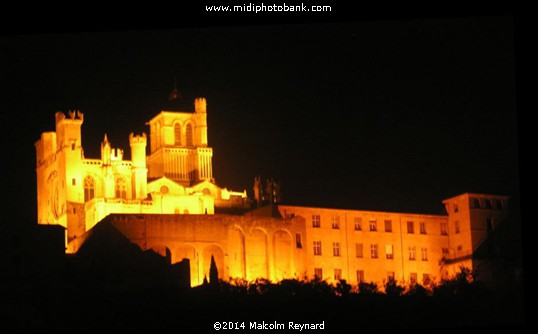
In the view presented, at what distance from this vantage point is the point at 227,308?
4994cm

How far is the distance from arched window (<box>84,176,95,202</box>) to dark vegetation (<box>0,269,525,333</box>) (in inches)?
411

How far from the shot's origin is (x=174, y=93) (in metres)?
68.8

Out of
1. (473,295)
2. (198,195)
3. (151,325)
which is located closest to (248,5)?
(151,325)

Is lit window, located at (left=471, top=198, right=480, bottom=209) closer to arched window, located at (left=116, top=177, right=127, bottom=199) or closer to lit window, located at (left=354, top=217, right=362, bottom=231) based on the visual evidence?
lit window, located at (left=354, top=217, right=362, bottom=231)

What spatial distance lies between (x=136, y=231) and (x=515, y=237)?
14.9m

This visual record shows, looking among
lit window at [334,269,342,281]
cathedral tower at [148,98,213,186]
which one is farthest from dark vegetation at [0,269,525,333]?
cathedral tower at [148,98,213,186]

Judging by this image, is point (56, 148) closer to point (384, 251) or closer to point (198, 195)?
point (198, 195)

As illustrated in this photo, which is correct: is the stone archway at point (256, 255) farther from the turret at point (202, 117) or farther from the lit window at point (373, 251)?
the turret at point (202, 117)

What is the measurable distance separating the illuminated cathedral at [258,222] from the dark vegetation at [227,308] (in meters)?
4.85

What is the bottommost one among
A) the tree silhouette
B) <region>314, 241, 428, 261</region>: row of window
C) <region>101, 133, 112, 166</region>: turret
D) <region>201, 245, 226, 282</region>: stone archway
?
the tree silhouette

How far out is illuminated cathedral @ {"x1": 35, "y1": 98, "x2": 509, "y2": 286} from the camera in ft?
206

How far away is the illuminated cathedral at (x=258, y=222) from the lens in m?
62.9

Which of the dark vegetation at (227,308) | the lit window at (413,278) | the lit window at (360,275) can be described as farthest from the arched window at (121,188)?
the lit window at (413,278)

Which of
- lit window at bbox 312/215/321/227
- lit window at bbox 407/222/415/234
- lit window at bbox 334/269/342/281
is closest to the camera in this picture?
lit window at bbox 334/269/342/281
